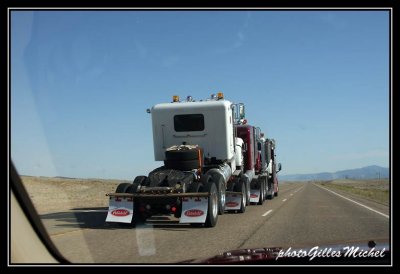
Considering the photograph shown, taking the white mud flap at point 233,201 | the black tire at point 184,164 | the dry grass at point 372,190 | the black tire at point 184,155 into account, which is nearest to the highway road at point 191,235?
the white mud flap at point 233,201

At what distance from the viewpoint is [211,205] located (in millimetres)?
11945

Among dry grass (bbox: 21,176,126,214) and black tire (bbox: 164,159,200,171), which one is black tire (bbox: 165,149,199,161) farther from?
dry grass (bbox: 21,176,126,214)

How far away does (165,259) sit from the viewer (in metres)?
7.23

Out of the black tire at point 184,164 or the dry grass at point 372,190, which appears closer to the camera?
the black tire at point 184,164

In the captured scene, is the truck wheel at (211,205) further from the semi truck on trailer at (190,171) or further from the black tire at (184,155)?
the black tire at (184,155)

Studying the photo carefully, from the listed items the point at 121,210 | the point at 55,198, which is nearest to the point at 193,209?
the point at 121,210

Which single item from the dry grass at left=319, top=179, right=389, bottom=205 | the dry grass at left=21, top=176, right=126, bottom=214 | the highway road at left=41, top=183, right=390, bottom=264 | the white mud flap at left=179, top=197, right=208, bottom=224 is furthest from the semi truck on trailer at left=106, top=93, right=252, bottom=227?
the dry grass at left=319, top=179, right=389, bottom=205

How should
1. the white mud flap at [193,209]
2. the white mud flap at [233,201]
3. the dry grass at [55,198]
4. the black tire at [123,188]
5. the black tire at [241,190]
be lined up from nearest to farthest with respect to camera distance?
the white mud flap at [193,209]
the black tire at [123,188]
the white mud flap at [233,201]
the black tire at [241,190]
the dry grass at [55,198]

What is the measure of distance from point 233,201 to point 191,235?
5.20 metres

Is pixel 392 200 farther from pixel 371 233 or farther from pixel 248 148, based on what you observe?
pixel 248 148

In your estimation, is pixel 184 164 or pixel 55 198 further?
pixel 55 198

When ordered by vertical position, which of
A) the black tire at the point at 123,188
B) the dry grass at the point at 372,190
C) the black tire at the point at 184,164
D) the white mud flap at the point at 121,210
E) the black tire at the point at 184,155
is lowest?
the dry grass at the point at 372,190

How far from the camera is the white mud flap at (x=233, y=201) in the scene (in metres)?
15.5

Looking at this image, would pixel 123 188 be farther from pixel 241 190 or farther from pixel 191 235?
pixel 241 190
